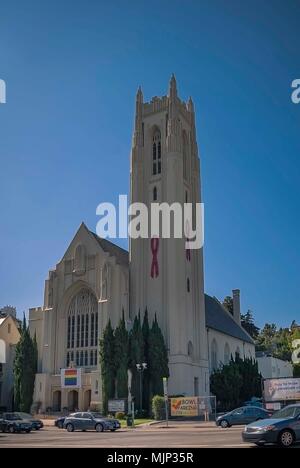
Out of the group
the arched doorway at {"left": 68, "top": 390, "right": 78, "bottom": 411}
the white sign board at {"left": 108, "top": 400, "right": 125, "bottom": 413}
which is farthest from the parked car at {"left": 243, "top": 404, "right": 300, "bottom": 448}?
the arched doorway at {"left": 68, "top": 390, "right": 78, "bottom": 411}

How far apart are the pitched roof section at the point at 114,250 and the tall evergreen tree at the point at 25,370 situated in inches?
501

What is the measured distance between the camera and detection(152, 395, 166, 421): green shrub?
161 feet

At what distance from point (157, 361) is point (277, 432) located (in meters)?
38.6

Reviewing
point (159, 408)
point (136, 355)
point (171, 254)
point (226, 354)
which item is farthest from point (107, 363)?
point (226, 354)

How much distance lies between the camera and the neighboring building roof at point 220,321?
7474cm

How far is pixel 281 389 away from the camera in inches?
1613

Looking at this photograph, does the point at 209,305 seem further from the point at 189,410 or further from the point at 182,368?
the point at 189,410

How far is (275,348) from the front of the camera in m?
120

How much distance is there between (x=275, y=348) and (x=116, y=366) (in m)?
72.4

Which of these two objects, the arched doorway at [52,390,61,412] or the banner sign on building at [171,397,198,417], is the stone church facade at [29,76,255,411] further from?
the banner sign on building at [171,397,198,417]

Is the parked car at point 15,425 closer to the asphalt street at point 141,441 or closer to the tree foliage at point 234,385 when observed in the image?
the asphalt street at point 141,441

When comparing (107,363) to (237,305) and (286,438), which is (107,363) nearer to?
(286,438)

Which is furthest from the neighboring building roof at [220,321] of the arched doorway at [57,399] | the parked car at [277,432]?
the parked car at [277,432]
